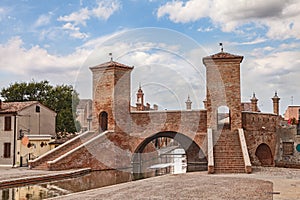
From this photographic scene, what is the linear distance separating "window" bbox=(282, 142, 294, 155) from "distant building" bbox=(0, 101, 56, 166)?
15095mm

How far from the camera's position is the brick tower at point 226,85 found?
21.5 metres

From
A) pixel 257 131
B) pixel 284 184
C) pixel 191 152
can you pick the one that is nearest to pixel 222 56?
pixel 257 131

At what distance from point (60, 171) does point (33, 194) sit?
5.85 meters

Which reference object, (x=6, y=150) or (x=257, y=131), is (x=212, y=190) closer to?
(x=257, y=131)

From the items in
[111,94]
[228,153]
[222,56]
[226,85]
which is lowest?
[228,153]

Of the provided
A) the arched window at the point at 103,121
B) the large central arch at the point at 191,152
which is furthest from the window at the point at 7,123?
the large central arch at the point at 191,152

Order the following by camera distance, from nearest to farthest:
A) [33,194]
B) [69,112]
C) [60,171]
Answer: [33,194], [60,171], [69,112]

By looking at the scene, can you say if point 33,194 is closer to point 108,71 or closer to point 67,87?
point 108,71

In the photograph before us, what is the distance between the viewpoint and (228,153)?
750 inches

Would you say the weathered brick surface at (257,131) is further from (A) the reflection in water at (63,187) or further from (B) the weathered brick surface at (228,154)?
(A) the reflection in water at (63,187)

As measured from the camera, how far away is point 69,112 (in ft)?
119

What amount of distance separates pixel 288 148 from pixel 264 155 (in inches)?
79.6

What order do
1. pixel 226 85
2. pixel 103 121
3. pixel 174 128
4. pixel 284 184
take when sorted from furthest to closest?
pixel 103 121 < pixel 174 128 < pixel 226 85 < pixel 284 184

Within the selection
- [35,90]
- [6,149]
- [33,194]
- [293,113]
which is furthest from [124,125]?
[293,113]
